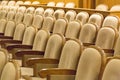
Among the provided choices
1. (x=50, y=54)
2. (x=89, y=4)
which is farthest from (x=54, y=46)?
(x=89, y=4)

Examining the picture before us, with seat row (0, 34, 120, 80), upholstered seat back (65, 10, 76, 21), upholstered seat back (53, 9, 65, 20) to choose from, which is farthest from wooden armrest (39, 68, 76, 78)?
upholstered seat back (53, 9, 65, 20)

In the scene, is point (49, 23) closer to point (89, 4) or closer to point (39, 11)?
point (39, 11)

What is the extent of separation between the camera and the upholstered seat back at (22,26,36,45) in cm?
198

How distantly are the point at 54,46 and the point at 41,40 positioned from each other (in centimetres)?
21

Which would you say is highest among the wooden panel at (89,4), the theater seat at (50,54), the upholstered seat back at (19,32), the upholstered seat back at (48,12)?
the wooden panel at (89,4)

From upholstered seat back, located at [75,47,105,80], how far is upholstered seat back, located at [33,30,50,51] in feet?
1.68

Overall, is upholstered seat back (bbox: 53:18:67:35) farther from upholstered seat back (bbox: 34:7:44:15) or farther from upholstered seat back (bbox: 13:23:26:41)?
upholstered seat back (bbox: 34:7:44:15)

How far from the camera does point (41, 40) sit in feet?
5.92

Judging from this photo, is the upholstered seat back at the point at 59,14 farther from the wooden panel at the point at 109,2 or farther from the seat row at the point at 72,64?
the seat row at the point at 72,64

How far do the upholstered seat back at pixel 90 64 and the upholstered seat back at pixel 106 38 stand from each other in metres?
0.44

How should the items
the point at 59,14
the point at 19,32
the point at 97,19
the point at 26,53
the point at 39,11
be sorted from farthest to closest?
the point at 39,11 < the point at 59,14 < the point at 97,19 < the point at 19,32 < the point at 26,53

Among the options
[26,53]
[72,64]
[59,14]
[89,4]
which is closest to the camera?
[72,64]

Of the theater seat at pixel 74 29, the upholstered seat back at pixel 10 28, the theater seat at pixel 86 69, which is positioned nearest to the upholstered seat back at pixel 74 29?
the theater seat at pixel 74 29

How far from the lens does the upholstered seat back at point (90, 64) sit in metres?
1.19
